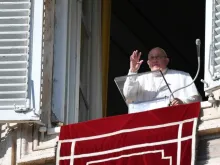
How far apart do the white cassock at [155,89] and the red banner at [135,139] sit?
0.29 m

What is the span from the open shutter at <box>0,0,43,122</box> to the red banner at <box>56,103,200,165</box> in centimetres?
36

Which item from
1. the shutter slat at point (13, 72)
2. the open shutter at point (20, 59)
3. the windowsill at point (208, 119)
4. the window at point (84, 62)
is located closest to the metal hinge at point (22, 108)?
the open shutter at point (20, 59)

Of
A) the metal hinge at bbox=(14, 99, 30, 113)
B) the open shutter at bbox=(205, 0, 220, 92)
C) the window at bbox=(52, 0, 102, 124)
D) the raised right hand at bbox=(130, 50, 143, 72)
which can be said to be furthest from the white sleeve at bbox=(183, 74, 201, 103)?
the metal hinge at bbox=(14, 99, 30, 113)

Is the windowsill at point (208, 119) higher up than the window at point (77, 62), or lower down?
lower down

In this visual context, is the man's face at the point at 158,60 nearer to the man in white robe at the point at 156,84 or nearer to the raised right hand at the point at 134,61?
the man in white robe at the point at 156,84

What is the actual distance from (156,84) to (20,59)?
102cm

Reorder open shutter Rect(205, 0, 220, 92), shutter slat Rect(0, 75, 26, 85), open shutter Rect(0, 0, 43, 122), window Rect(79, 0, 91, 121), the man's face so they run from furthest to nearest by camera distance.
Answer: window Rect(79, 0, 91, 121), the man's face, shutter slat Rect(0, 75, 26, 85), open shutter Rect(0, 0, 43, 122), open shutter Rect(205, 0, 220, 92)

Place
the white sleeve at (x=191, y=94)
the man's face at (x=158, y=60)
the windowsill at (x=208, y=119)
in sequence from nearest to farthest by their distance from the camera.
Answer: the windowsill at (x=208, y=119), the white sleeve at (x=191, y=94), the man's face at (x=158, y=60)

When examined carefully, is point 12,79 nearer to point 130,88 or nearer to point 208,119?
point 130,88

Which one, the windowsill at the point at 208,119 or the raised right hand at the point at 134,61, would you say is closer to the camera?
the windowsill at the point at 208,119

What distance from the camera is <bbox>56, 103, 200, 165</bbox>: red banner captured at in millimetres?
10273

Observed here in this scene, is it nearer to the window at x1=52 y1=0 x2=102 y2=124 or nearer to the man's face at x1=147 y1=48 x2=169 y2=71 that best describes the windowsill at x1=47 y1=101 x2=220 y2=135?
the man's face at x1=147 y1=48 x2=169 y2=71

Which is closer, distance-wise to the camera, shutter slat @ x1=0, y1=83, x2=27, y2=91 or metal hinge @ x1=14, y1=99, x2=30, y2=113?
metal hinge @ x1=14, y1=99, x2=30, y2=113

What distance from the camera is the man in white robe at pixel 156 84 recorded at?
35.6ft
